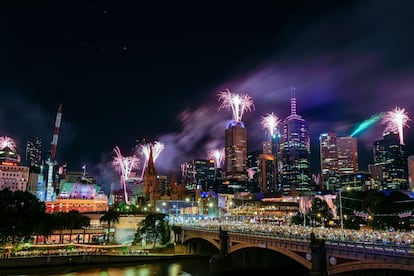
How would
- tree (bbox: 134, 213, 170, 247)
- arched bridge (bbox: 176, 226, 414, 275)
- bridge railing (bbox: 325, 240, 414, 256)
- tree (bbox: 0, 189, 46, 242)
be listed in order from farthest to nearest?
1. tree (bbox: 134, 213, 170, 247)
2. tree (bbox: 0, 189, 46, 242)
3. arched bridge (bbox: 176, 226, 414, 275)
4. bridge railing (bbox: 325, 240, 414, 256)

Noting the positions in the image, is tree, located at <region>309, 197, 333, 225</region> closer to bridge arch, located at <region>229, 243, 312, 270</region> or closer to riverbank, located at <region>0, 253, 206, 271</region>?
riverbank, located at <region>0, 253, 206, 271</region>

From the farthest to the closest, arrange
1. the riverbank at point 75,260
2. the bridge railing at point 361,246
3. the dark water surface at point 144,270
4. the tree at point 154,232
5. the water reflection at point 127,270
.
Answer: the tree at point 154,232 → the riverbank at point 75,260 → the dark water surface at point 144,270 → the water reflection at point 127,270 → the bridge railing at point 361,246

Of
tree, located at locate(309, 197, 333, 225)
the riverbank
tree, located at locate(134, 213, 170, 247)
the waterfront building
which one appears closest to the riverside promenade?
the riverbank

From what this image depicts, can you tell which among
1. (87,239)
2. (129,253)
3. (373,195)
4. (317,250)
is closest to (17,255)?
(129,253)

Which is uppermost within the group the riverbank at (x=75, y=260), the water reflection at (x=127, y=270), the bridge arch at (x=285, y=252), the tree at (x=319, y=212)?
the tree at (x=319, y=212)

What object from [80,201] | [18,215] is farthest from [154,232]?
[80,201]

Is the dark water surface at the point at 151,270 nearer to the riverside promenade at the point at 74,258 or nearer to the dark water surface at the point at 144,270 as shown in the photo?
the dark water surface at the point at 144,270

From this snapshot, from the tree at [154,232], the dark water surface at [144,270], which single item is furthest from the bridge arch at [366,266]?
the tree at [154,232]

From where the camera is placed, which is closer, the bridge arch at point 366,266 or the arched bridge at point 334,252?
the bridge arch at point 366,266

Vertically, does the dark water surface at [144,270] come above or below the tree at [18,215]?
below

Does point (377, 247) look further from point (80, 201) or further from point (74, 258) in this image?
point (80, 201)
